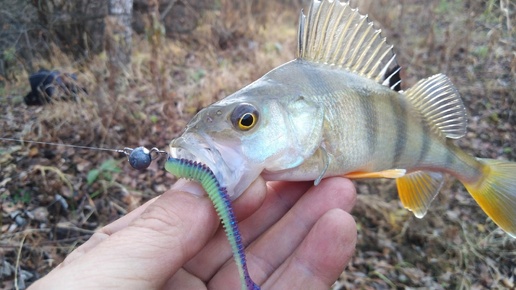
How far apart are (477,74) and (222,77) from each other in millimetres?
4114

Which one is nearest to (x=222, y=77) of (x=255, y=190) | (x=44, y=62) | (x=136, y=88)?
(x=136, y=88)

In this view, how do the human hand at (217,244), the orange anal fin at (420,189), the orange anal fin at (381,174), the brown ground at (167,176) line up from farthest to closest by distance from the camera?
the brown ground at (167,176) < the orange anal fin at (420,189) < the orange anal fin at (381,174) < the human hand at (217,244)

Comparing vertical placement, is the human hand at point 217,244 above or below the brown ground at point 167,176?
above

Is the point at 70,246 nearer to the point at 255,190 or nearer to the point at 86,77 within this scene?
the point at 255,190

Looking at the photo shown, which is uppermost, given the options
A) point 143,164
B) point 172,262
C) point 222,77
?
point 143,164

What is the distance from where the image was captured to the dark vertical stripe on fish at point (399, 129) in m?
1.96

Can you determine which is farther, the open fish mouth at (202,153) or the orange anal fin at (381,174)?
the orange anal fin at (381,174)

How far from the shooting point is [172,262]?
1.38 meters

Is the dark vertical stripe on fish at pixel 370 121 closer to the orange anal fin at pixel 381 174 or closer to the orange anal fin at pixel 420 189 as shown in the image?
the orange anal fin at pixel 381 174

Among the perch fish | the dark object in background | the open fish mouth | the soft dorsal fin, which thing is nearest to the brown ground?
the dark object in background

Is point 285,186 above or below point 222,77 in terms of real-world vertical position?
above

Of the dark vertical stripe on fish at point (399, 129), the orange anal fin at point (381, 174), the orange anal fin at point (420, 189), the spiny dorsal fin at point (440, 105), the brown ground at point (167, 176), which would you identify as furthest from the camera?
the brown ground at point (167, 176)

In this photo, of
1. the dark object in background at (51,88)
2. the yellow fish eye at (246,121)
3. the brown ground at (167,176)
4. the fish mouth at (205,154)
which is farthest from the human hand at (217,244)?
the dark object in background at (51,88)

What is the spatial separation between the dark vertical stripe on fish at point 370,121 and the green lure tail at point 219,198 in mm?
809
